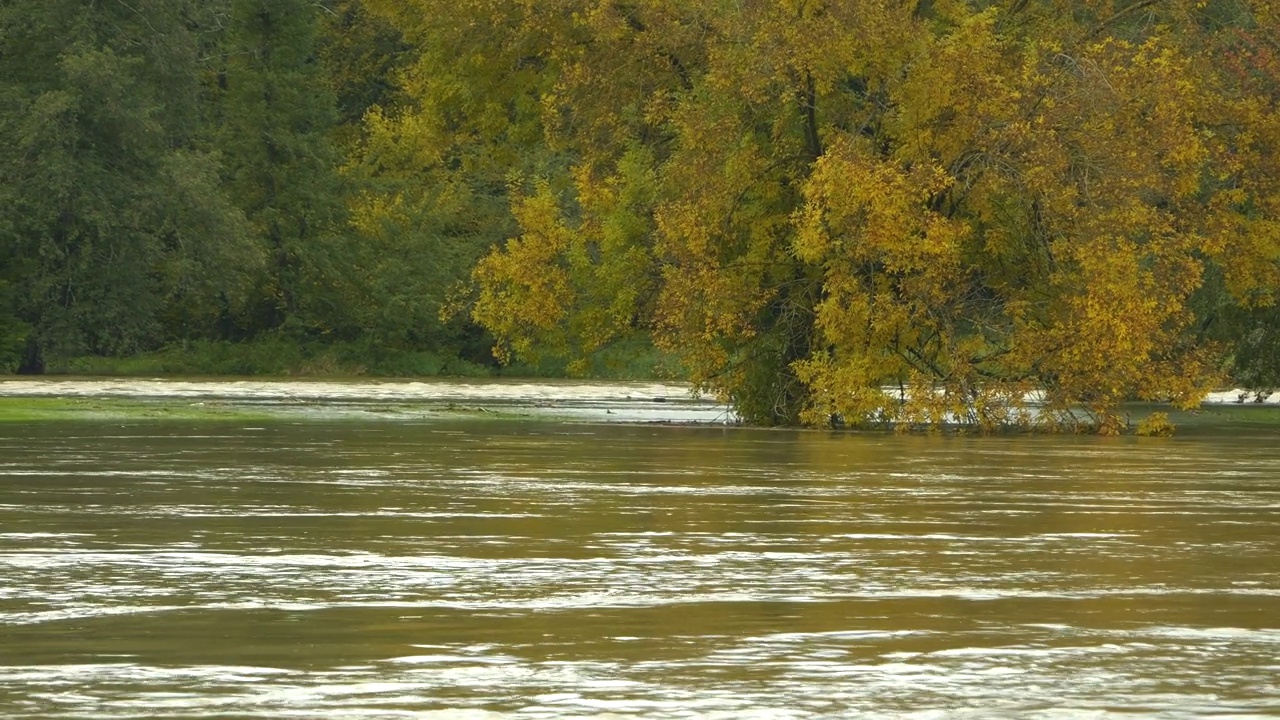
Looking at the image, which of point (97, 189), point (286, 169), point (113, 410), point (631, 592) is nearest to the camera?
point (631, 592)

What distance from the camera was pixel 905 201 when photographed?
32.3 meters

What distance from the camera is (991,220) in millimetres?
34562

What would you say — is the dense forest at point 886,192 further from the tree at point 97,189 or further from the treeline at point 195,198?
the treeline at point 195,198

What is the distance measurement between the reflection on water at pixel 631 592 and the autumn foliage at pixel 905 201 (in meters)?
11.0

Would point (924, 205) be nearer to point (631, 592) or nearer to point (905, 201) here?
point (905, 201)

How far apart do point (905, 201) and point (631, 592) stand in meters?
21.3

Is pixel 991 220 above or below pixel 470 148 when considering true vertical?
below

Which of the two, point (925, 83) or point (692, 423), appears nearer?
A: point (925, 83)

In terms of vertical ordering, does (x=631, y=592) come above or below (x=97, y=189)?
below

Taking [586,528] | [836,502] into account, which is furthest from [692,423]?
[586,528]

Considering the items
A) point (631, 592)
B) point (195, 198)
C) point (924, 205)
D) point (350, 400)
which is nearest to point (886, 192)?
point (924, 205)

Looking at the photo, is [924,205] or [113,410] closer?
[924,205]

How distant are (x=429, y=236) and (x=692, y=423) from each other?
33.9 meters

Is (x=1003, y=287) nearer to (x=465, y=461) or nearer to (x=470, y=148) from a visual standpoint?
(x=465, y=461)
